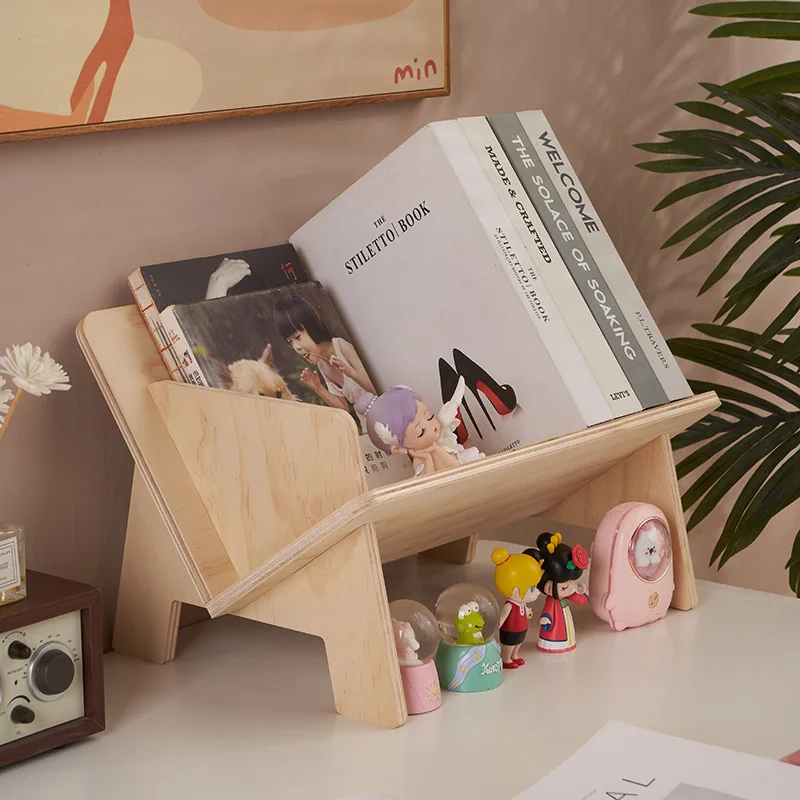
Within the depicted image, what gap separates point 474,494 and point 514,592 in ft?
0.41

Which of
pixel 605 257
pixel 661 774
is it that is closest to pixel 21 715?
pixel 661 774

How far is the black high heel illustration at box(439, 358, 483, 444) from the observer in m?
1.19

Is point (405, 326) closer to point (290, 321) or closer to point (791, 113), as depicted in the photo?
point (290, 321)

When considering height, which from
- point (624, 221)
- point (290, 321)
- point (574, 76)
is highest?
point (574, 76)

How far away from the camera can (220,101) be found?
1.27 m

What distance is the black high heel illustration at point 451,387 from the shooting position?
119cm

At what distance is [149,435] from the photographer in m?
1.15

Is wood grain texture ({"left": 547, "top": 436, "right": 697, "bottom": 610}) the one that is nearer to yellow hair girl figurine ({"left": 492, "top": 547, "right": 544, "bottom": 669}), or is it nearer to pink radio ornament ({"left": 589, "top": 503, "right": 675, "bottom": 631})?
pink radio ornament ({"left": 589, "top": 503, "right": 675, "bottom": 631})

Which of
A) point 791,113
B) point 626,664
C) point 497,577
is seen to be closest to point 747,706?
point 626,664

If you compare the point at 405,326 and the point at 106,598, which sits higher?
the point at 405,326

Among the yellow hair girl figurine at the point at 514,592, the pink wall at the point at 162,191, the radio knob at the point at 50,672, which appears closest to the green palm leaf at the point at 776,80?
the pink wall at the point at 162,191

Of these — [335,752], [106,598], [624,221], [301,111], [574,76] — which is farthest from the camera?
[624,221]

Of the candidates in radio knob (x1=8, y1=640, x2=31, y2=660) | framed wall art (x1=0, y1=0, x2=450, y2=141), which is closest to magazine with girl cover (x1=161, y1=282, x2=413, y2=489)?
framed wall art (x1=0, y1=0, x2=450, y2=141)

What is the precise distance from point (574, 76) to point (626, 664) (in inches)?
38.2
